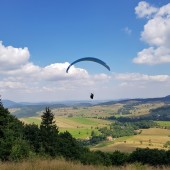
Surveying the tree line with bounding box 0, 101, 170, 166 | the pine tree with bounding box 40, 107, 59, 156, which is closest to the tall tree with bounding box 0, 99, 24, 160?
the tree line with bounding box 0, 101, 170, 166

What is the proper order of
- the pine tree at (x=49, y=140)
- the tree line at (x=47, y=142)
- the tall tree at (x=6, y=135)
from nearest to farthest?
the tall tree at (x=6, y=135)
the tree line at (x=47, y=142)
the pine tree at (x=49, y=140)

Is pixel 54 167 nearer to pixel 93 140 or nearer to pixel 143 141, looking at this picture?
pixel 143 141

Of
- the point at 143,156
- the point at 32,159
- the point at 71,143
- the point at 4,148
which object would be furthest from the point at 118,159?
the point at 32,159

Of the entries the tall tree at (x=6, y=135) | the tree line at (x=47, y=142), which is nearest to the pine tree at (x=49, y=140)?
the tree line at (x=47, y=142)

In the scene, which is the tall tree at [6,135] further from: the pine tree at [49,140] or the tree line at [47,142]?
the pine tree at [49,140]

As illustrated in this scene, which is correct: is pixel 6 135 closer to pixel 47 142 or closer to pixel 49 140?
pixel 47 142

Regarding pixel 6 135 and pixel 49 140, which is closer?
pixel 6 135

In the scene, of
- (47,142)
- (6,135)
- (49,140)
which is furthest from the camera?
(49,140)

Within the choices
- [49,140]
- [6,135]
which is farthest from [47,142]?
[6,135]

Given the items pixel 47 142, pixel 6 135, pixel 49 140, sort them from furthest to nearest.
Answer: pixel 49 140
pixel 47 142
pixel 6 135

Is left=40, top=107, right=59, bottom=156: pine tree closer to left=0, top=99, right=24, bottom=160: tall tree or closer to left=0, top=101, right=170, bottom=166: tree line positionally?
left=0, top=101, right=170, bottom=166: tree line

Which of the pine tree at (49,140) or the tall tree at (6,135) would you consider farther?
the pine tree at (49,140)
